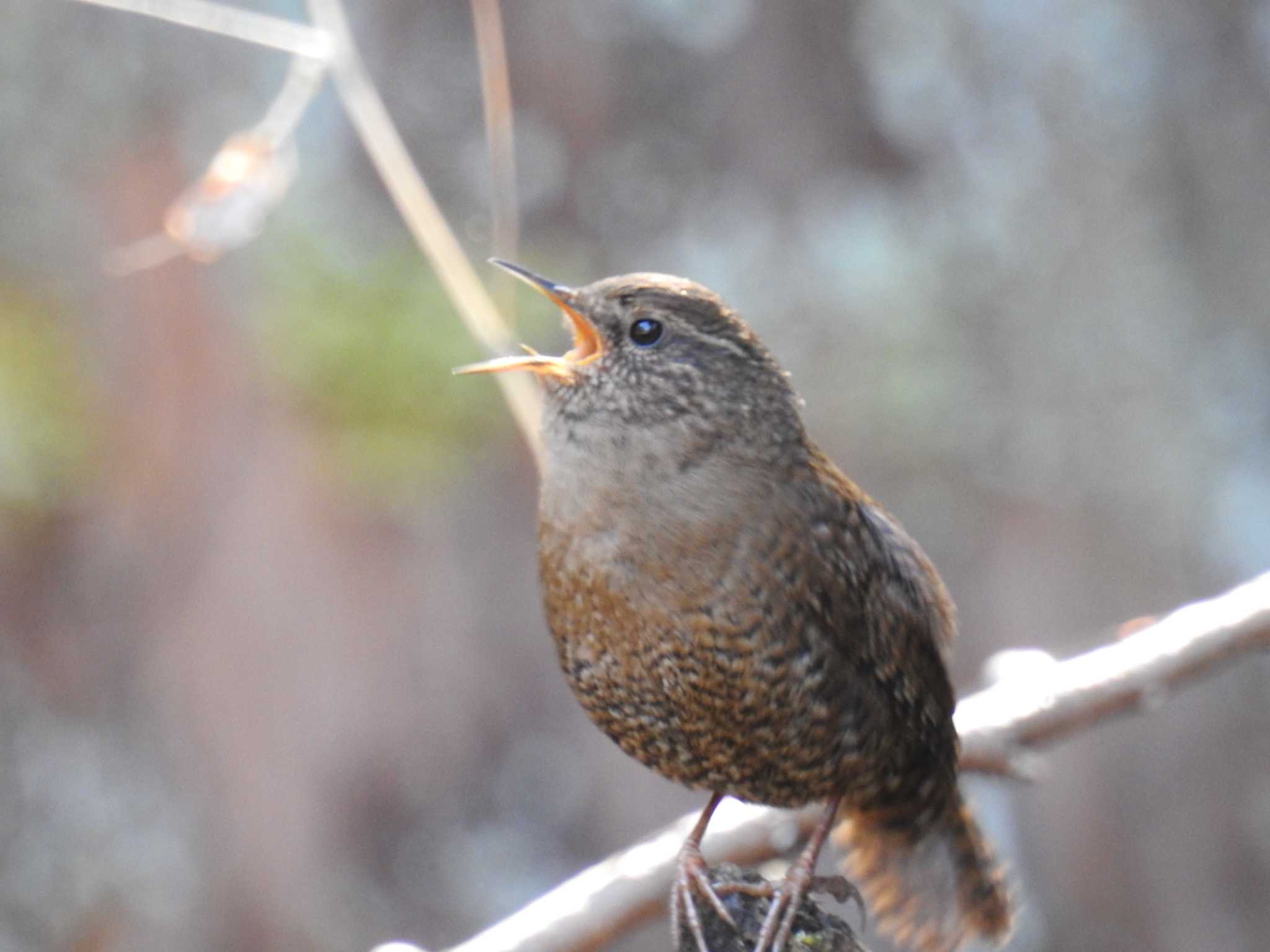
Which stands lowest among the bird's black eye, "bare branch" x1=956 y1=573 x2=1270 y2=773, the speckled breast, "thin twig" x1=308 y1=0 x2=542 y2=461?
"bare branch" x1=956 y1=573 x2=1270 y2=773

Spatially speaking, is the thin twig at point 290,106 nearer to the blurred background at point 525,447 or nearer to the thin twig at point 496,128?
the thin twig at point 496,128

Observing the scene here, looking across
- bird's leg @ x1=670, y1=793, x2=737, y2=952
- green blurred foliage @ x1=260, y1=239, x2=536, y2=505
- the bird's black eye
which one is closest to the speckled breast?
bird's leg @ x1=670, y1=793, x2=737, y2=952

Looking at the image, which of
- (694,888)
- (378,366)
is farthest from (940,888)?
(378,366)

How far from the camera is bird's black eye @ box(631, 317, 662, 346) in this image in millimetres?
2555

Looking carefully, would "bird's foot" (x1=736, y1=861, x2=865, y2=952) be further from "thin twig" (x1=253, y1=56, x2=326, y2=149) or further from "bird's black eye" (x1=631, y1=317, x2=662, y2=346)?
"thin twig" (x1=253, y1=56, x2=326, y2=149)

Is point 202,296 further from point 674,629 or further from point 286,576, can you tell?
point 674,629

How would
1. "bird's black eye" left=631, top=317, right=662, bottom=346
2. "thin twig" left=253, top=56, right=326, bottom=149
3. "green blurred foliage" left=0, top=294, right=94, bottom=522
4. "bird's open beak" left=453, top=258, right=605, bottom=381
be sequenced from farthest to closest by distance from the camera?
"green blurred foliage" left=0, top=294, right=94, bottom=522
"thin twig" left=253, top=56, right=326, bottom=149
"bird's black eye" left=631, top=317, right=662, bottom=346
"bird's open beak" left=453, top=258, right=605, bottom=381

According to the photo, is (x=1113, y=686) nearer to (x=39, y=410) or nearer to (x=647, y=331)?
(x=647, y=331)

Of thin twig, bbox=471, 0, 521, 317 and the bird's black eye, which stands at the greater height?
thin twig, bbox=471, 0, 521, 317

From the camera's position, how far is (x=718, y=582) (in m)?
2.34

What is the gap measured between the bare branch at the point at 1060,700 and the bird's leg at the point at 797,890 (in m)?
0.47

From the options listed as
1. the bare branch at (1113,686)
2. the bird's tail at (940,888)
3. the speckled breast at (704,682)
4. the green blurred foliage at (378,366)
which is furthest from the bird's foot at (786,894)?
the green blurred foliage at (378,366)

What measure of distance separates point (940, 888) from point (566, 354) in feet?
4.48

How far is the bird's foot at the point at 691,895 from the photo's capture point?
225cm
